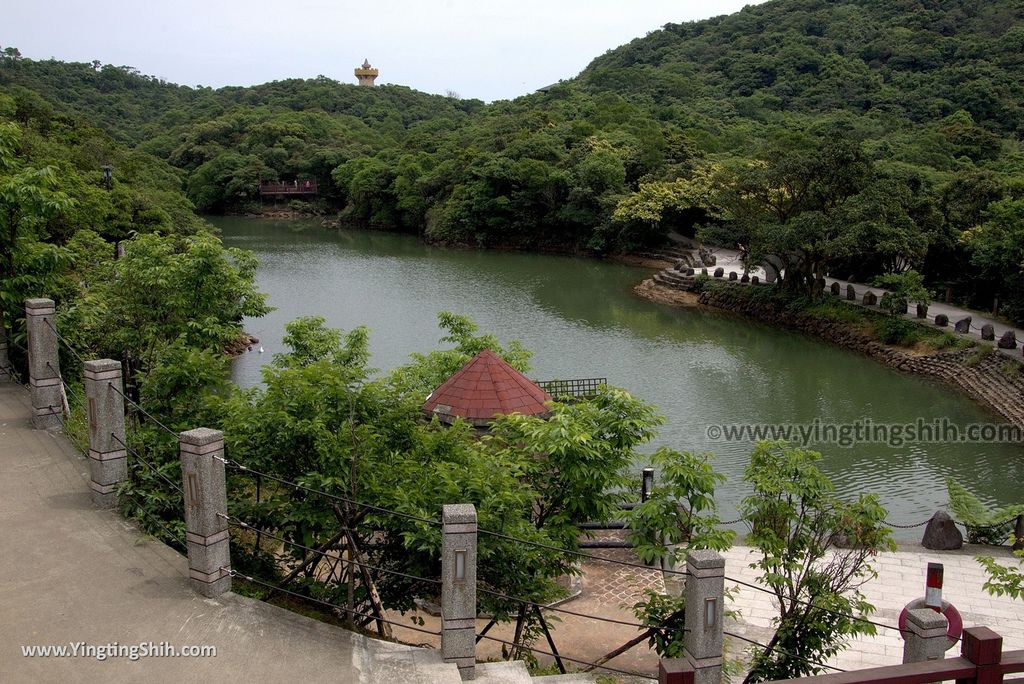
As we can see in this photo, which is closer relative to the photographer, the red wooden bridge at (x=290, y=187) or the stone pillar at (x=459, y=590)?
the stone pillar at (x=459, y=590)

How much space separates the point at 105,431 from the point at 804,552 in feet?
17.4

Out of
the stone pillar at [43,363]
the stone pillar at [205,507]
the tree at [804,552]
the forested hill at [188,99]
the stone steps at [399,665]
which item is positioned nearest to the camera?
the stone steps at [399,665]

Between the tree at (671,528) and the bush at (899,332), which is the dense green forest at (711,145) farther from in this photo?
the tree at (671,528)

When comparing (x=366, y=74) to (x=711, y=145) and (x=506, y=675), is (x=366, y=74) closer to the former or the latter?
(x=711, y=145)

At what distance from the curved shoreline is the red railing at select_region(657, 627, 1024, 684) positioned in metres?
16.6

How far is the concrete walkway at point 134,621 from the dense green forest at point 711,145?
20.3 meters

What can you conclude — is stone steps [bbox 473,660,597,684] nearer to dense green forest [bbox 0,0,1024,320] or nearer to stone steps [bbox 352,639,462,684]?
stone steps [bbox 352,639,462,684]

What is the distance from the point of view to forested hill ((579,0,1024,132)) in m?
47.1

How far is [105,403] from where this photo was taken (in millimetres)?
6547

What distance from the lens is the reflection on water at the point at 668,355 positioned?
15.7 m

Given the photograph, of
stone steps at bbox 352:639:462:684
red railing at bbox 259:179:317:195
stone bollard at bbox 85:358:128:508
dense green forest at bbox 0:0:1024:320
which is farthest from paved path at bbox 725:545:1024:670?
red railing at bbox 259:179:317:195

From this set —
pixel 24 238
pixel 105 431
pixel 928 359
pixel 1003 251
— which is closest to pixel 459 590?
pixel 105 431

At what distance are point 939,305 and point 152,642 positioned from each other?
84.8 feet

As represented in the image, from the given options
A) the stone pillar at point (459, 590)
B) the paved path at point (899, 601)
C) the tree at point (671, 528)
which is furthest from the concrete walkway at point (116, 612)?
the paved path at point (899, 601)
